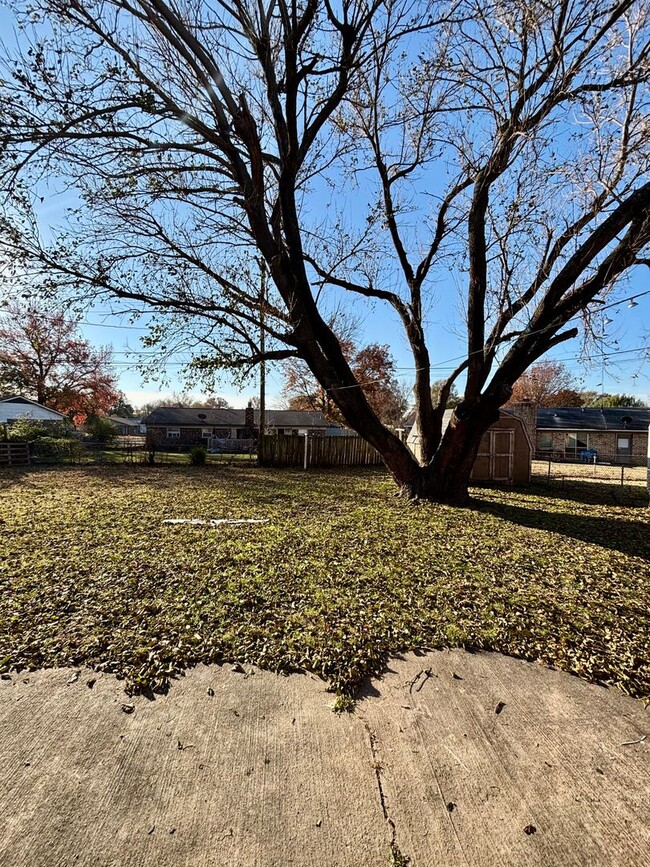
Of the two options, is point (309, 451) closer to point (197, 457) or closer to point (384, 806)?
point (197, 457)

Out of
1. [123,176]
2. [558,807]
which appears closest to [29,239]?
[123,176]

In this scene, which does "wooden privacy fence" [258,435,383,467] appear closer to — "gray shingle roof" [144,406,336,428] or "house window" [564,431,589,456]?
"house window" [564,431,589,456]

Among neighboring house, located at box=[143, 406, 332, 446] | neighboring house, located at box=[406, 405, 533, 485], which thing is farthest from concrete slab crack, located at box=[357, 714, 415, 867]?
neighboring house, located at box=[143, 406, 332, 446]

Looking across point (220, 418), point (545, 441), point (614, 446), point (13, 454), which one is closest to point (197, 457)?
point (13, 454)

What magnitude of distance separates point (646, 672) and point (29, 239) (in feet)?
29.9

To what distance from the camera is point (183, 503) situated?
7.81 meters

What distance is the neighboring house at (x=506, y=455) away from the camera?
11.7 m

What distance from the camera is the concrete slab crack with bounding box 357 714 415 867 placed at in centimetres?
143

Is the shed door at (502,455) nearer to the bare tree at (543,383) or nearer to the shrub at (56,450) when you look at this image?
the shrub at (56,450)

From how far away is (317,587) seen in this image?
3.82 metres

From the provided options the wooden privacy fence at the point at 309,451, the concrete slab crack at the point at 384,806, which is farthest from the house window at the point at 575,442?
the concrete slab crack at the point at 384,806

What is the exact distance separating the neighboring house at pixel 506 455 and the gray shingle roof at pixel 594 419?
1441cm

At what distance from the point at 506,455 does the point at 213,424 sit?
2600 cm

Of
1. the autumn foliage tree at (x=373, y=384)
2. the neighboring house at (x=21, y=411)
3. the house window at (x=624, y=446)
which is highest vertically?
the autumn foliage tree at (x=373, y=384)
